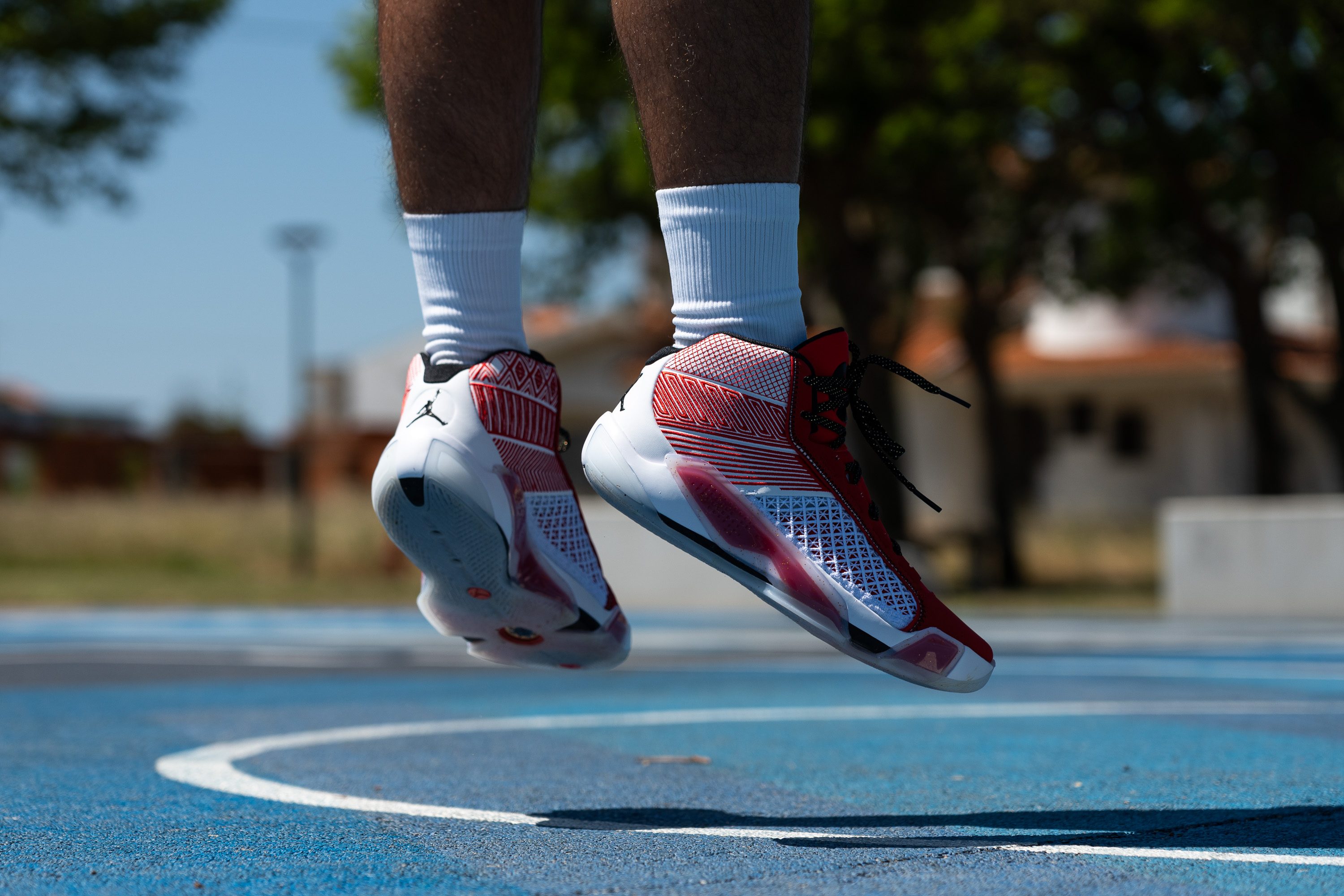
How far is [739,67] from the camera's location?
6.73 ft

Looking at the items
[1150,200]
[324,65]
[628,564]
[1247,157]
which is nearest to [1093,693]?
[628,564]

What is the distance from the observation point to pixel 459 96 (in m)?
2.38

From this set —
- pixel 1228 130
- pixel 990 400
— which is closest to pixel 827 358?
pixel 1228 130

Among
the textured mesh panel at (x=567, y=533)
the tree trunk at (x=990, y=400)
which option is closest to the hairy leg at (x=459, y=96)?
the textured mesh panel at (x=567, y=533)

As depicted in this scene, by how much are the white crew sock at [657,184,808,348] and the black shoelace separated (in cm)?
8

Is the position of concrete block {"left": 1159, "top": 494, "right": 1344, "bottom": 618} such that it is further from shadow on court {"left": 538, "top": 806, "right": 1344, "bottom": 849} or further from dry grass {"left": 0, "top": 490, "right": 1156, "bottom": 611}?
shadow on court {"left": 538, "top": 806, "right": 1344, "bottom": 849}

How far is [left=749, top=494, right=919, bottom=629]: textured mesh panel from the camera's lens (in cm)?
209

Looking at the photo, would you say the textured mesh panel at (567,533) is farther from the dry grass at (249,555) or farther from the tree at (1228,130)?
the tree at (1228,130)

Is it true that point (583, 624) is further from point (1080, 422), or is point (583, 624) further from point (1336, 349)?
point (1080, 422)

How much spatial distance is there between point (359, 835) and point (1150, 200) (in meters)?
19.4

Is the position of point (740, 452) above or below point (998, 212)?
below

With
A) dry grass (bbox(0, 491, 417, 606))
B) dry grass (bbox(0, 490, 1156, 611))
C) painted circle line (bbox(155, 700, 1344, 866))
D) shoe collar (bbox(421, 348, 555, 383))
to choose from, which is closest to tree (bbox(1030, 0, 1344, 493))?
dry grass (bbox(0, 490, 1156, 611))

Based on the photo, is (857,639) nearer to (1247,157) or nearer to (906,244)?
(1247,157)

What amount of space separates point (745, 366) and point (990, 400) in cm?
1943
